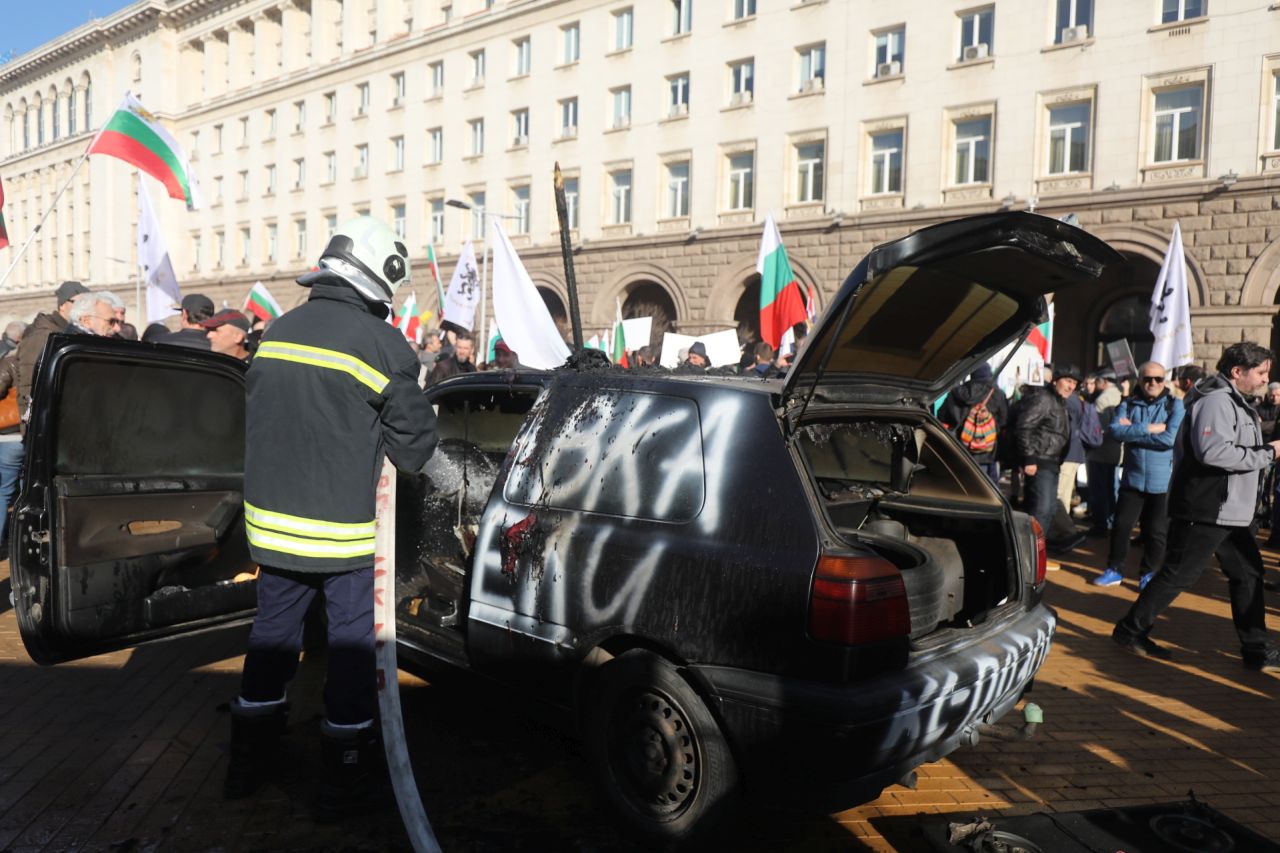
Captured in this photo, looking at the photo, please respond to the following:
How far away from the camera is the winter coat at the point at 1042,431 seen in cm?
868

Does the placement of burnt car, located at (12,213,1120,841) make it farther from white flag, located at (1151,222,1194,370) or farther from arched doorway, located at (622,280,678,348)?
arched doorway, located at (622,280,678,348)

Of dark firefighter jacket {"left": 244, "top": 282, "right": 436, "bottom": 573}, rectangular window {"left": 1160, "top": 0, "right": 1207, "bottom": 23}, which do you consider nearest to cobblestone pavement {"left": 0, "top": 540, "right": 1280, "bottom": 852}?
dark firefighter jacket {"left": 244, "top": 282, "right": 436, "bottom": 573}

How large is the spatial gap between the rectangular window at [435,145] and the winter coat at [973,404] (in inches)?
1159

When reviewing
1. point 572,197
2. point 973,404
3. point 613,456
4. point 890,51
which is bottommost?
point 613,456

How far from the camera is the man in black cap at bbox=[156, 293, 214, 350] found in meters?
6.61

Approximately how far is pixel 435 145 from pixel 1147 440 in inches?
1269

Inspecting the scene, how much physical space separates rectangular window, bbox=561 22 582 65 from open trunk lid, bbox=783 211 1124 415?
96.2 ft

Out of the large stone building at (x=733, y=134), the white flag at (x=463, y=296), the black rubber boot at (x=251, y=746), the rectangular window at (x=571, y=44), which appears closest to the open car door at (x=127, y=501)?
the black rubber boot at (x=251, y=746)

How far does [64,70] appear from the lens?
5625 cm

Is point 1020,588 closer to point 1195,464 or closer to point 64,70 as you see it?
point 1195,464

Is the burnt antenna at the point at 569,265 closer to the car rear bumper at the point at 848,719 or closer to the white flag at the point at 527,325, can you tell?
the car rear bumper at the point at 848,719

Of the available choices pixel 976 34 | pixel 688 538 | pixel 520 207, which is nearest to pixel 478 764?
pixel 688 538

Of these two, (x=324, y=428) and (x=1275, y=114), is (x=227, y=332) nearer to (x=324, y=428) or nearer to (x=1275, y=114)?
(x=324, y=428)

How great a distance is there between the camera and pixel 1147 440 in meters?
7.55
